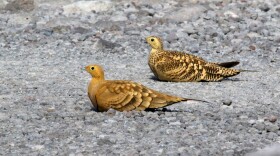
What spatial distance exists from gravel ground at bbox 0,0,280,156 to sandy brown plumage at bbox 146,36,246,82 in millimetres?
162

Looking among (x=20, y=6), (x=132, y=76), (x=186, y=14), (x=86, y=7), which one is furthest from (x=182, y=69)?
(x=20, y=6)

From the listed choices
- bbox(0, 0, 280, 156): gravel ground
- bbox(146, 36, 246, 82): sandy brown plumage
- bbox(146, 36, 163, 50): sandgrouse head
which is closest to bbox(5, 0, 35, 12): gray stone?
bbox(0, 0, 280, 156): gravel ground

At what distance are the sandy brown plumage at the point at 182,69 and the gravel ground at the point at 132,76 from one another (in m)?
0.16

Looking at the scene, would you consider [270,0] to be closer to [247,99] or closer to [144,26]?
[144,26]

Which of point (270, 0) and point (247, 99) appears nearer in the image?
point (247, 99)

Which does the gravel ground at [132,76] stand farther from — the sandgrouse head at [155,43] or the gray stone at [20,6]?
the sandgrouse head at [155,43]

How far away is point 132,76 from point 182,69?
0.94 m

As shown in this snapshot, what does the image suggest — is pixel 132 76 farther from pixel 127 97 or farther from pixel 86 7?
pixel 86 7

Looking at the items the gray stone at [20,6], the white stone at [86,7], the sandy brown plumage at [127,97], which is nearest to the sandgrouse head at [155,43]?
the sandy brown plumage at [127,97]

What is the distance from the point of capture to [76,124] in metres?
9.52

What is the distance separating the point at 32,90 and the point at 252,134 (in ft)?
12.0

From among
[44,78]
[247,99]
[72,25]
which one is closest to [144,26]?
[72,25]

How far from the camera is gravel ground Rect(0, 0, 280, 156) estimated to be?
29.0 feet

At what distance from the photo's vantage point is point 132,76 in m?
13.2
